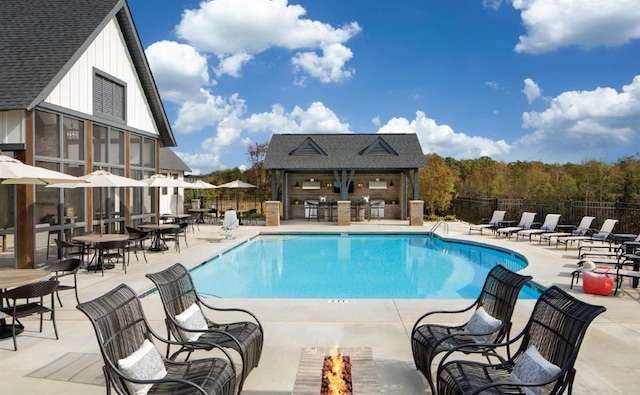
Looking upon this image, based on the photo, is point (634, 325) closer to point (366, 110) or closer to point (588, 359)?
point (588, 359)

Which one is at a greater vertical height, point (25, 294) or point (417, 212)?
point (417, 212)

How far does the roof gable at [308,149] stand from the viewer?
75.6ft

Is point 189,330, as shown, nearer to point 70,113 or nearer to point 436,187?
point 70,113

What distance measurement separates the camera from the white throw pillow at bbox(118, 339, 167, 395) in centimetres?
298

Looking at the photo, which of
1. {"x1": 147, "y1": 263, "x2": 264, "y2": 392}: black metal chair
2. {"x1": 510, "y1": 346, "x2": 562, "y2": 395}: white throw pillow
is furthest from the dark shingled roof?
{"x1": 510, "y1": 346, "x2": 562, "y2": 395}: white throw pillow

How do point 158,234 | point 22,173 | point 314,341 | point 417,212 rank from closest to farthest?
1. point 314,341
2. point 22,173
3. point 158,234
4. point 417,212

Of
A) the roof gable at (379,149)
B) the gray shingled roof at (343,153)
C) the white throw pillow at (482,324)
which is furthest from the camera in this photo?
the roof gable at (379,149)

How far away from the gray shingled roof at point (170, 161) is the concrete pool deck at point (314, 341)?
17.5 metres

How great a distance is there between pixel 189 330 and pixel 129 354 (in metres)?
0.63

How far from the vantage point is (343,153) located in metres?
23.0

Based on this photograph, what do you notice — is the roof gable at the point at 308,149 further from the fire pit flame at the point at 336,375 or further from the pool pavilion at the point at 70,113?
the fire pit flame at the point at 336,375

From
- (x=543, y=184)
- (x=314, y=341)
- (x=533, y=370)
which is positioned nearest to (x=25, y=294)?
(x=314, y=341)

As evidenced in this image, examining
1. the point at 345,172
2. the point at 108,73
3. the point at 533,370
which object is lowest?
the point at 533,370

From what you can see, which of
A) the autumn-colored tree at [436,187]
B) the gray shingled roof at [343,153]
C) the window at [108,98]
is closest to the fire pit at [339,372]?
the window at [108,98]
